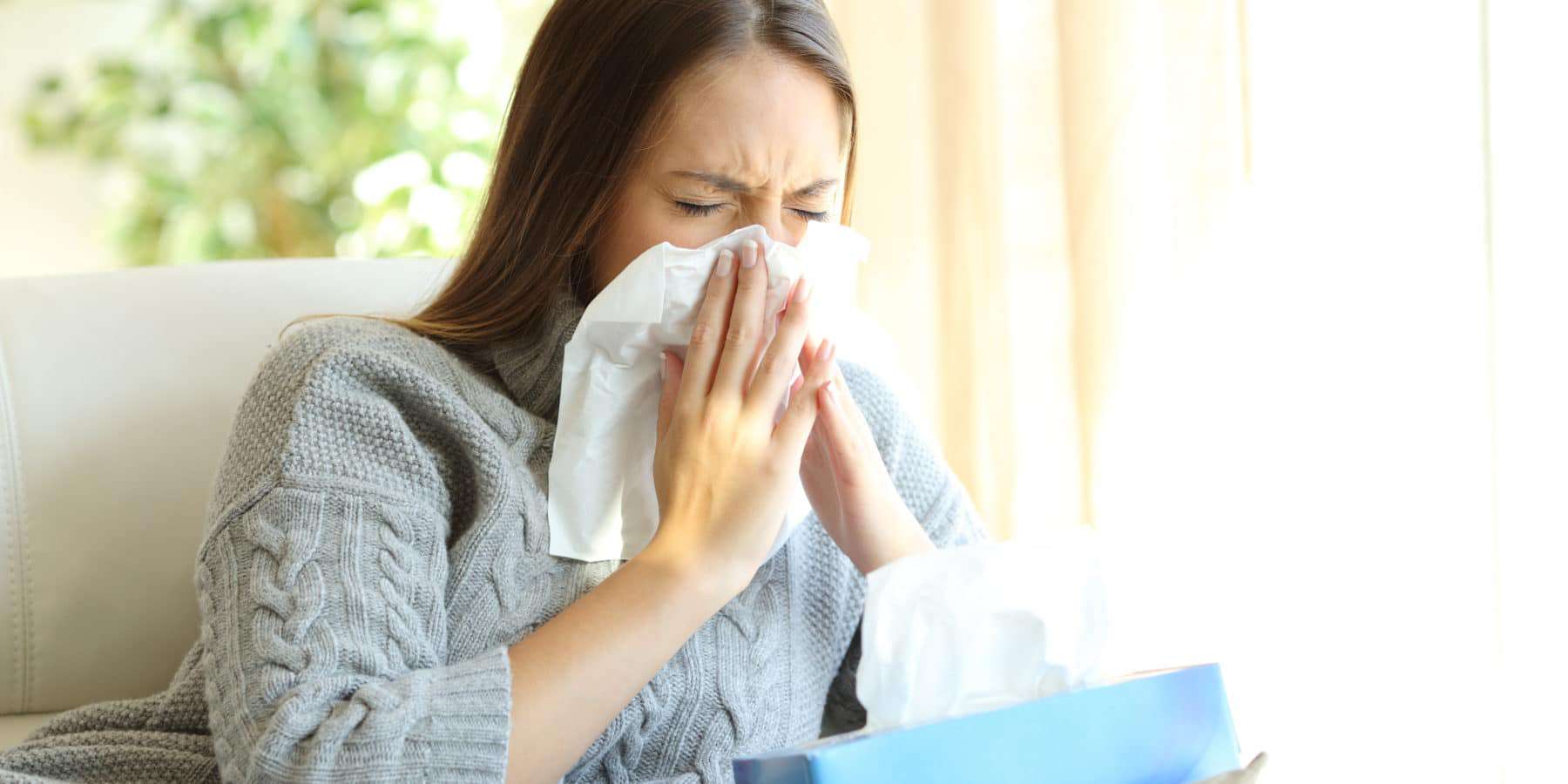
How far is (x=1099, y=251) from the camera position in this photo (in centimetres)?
151

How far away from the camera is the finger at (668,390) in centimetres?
96

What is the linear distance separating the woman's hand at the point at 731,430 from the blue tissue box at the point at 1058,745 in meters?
0.28

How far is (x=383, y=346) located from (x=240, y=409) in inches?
4.2

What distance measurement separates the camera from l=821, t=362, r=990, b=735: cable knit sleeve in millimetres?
1166

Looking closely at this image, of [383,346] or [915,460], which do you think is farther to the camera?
[915,460]

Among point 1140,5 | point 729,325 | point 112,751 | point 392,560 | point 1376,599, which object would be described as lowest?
point 1376,599

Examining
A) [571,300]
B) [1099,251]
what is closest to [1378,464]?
[1099,251]

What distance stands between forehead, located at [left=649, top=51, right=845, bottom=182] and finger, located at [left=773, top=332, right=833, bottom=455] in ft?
0.52

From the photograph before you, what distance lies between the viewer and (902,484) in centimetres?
120

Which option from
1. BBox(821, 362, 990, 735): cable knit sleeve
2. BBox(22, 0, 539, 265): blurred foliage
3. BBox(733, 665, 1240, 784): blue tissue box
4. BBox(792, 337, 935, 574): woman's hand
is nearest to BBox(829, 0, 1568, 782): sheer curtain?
BBox(821, 362, 990, 735): cable knit sleeve

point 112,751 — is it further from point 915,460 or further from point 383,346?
point 915,460

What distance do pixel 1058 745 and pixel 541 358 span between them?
22.8 inches

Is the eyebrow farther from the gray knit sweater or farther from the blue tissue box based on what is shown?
the blue tissue box

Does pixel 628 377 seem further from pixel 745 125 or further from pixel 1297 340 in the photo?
pixel 1297 340
